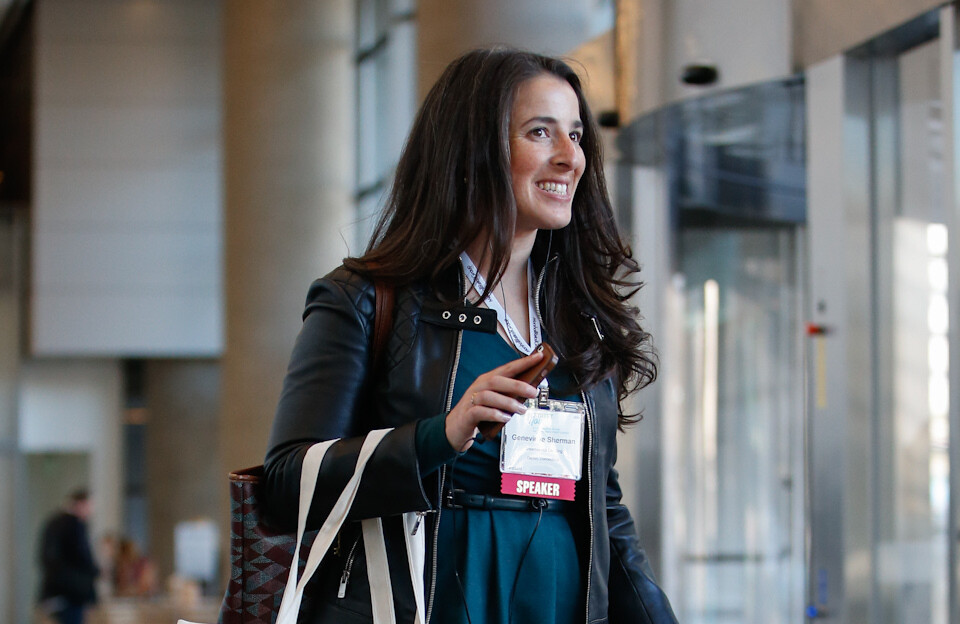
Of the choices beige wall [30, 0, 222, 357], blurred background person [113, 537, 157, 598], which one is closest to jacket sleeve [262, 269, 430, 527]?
blurred background person [113, 537, 157, 598]

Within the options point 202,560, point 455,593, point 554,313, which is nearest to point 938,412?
point 554,313

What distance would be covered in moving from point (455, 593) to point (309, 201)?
11499mm

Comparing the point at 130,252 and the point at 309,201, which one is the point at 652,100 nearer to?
the point at 309,201

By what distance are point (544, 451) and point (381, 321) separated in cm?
32

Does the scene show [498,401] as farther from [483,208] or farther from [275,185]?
[275,185]

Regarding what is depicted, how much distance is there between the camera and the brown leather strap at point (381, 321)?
5.93 ft

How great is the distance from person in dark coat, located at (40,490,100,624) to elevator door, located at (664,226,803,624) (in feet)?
21.0

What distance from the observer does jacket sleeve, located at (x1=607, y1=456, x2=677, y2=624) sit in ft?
6.57

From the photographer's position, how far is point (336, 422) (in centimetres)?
173

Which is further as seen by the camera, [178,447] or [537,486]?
[178,447]

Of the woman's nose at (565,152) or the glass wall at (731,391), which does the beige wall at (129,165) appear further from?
the woman's nose at (565,152)

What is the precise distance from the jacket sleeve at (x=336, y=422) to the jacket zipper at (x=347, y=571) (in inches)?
3.1

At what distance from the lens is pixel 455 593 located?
5.86 ft

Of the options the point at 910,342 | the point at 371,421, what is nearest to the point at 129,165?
the point at 910,342
